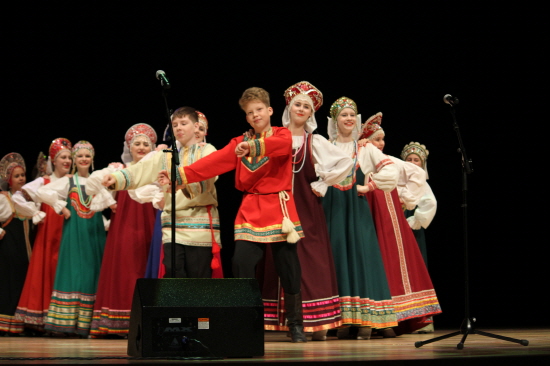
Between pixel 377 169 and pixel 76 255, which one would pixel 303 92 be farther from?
pixel 76 255

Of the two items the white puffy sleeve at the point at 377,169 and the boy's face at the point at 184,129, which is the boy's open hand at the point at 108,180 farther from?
the white puffy sleeve at the point at 377,169

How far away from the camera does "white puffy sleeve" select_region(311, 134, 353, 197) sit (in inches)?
175

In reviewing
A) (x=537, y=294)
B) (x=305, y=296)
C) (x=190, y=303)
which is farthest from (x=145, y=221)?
(x=537, y=294)

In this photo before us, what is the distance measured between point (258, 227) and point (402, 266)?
158 cm

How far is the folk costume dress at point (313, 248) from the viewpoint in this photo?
4414 mm

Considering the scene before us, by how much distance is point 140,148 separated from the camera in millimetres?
5512

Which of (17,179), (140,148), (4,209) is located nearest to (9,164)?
(17,179)

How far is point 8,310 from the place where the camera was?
620cm

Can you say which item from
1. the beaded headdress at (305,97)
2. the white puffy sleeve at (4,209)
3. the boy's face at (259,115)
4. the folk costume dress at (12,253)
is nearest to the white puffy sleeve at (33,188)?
the folk costume dress at (12,253)

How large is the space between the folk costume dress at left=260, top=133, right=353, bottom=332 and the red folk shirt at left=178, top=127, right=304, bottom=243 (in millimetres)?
329

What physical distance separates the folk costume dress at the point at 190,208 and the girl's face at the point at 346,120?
1.02m

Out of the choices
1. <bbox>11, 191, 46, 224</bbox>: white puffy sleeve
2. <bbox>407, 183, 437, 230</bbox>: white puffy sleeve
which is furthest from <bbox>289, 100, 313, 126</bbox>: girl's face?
<bbox>11, 191, 46, 224</bbox>: white puffy sleeve

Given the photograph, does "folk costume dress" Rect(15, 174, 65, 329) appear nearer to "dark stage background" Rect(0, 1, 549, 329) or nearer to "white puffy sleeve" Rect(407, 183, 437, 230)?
"dark stage background" Rect(0, 1, 549, 329)

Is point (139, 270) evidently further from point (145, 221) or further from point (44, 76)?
point (44, 76)
